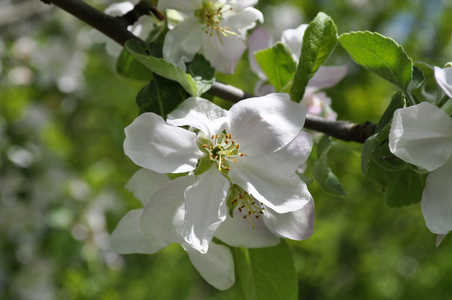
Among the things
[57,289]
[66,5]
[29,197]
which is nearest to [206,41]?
[66,5]

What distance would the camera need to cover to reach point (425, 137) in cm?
50

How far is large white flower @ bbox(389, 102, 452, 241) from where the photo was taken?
494 millimetres

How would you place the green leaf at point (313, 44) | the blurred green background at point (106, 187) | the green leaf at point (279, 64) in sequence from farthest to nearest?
the blurred green background at point (106, 187), the green leaf at point (279, 64), the green leaf at point (313, 44)

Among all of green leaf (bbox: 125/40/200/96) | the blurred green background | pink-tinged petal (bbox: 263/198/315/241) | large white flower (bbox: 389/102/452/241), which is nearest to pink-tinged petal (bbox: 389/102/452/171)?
large white flower (bbox: 389/102/452/241)

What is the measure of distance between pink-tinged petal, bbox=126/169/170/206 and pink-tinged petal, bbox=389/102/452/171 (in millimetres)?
269

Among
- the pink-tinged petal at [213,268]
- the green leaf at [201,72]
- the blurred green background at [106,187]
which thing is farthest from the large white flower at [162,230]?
the blurred green background at [106,187]

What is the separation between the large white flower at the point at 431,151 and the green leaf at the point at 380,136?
0.9 inches

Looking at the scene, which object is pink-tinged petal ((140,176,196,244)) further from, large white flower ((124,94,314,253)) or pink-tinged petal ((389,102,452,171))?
pink-tinged petal ((389,102,452,171))

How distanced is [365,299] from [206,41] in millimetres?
2035

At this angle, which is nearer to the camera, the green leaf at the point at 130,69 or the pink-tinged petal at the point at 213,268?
the pink-tinged petal at the point at 213,268

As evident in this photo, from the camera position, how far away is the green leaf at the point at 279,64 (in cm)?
68

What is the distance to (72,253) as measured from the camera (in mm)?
1847

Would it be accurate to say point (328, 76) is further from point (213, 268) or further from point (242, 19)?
point (213, 268)

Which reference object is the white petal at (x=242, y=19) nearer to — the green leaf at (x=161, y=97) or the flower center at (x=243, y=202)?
the green leaf at (x=161, y=97)
